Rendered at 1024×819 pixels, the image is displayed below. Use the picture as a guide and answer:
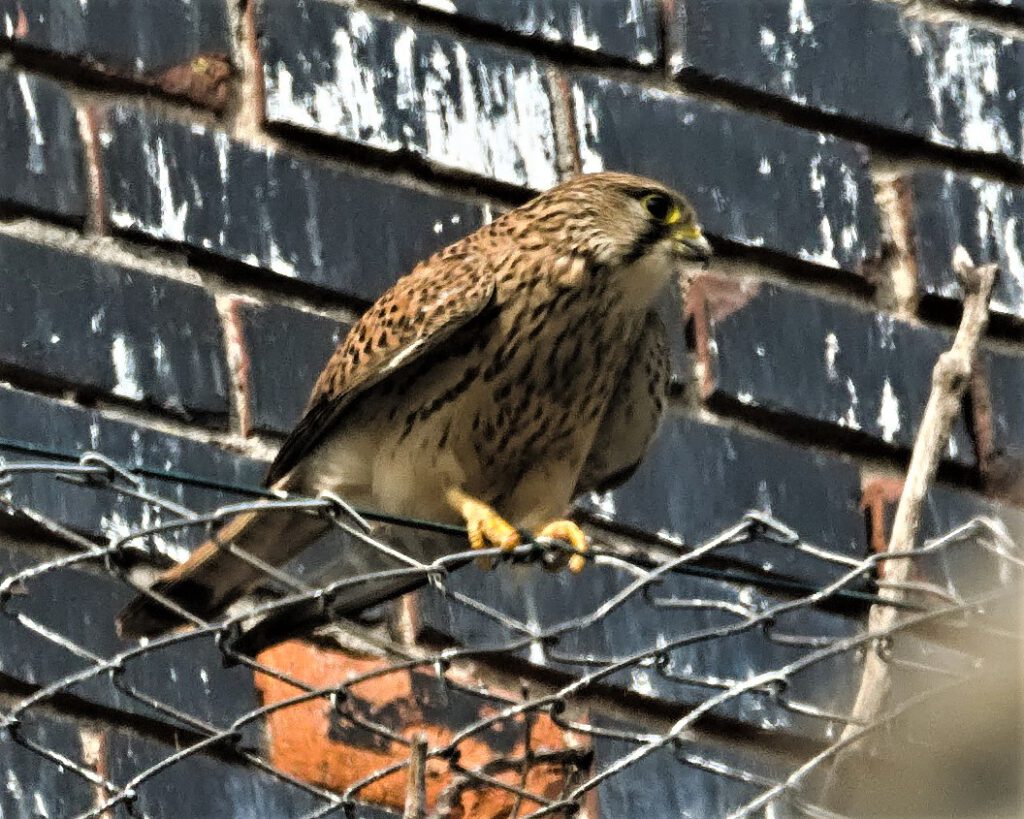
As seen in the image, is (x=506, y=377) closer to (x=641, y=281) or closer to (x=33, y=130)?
(x=641, y=281)

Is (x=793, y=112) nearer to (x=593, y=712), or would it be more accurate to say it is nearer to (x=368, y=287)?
(x=368, y=287)

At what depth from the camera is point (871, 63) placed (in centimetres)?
337

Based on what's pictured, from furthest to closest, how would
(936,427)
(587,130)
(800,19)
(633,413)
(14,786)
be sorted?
(800,19)
(587,130)
(633,413)
(14,786)
(936,427)

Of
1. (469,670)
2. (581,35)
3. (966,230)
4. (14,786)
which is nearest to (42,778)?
(14,786)

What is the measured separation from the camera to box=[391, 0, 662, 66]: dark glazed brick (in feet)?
10.3

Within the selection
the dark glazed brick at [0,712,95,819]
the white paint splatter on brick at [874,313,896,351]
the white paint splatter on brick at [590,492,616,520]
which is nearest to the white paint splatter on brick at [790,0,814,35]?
the white paint splatter on brick at [874,313,896,351]

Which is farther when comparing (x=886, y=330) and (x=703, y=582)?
(x=886, y=330)

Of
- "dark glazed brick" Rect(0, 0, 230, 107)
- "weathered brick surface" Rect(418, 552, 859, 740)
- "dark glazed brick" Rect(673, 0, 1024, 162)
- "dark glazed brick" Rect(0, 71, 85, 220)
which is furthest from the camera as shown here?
"dark glazed brick" Rect(673, 0, 1024, 162)

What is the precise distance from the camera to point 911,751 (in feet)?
3.14

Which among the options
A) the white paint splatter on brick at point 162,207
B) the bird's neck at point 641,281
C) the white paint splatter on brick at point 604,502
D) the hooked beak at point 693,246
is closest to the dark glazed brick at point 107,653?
the white paint splatter on brick at point 162,207

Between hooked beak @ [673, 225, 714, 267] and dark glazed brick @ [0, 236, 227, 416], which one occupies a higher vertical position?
hooked beak @ [673, 225, 714, 267]

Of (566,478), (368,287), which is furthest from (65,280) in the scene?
(566,478)

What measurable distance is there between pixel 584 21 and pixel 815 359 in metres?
0.64

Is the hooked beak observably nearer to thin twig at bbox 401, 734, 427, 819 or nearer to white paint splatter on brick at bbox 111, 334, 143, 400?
white paint splatter on brick at bbox 111, 334, 143, 400
